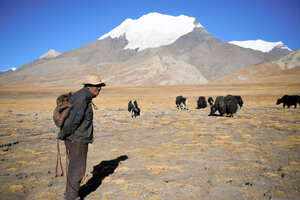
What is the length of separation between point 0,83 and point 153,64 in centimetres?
9783

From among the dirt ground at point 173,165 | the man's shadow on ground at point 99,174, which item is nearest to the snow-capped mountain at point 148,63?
the dirt ground at point 173,165

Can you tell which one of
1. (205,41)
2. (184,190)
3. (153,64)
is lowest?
(184,190)

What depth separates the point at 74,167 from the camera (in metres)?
3.94

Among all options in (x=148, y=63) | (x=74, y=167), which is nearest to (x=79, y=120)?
(x=74, y=167)

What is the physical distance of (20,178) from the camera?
516 cm

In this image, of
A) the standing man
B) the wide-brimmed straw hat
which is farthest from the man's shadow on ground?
the wide-brimmed straw hat

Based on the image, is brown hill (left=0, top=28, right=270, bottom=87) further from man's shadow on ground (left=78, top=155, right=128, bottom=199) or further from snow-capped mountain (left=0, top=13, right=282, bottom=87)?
man's shadow on ground (left=78, top=155, right=128, bottom=199)

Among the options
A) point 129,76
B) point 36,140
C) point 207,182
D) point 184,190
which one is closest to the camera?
point 184,190

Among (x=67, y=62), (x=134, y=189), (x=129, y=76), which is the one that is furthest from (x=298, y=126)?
(x=67, y=62)

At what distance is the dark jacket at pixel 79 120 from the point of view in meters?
3.70

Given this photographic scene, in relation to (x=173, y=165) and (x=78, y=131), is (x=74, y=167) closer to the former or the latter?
(x=78, y=131)

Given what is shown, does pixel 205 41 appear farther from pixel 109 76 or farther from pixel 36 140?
pixel 36 140

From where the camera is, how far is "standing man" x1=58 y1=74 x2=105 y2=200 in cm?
371

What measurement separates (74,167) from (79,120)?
89cm
